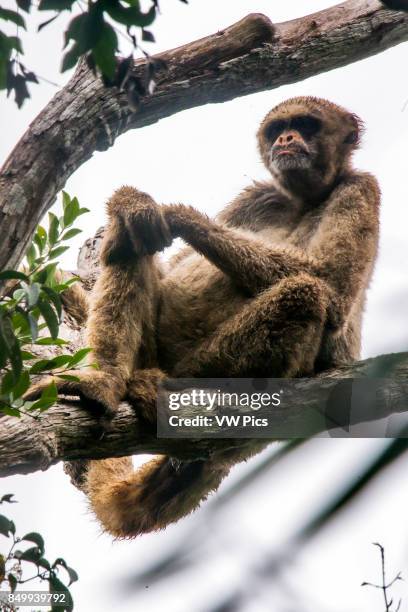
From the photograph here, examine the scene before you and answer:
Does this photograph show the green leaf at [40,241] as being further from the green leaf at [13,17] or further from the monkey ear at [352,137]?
the monkey ear at [352,137]

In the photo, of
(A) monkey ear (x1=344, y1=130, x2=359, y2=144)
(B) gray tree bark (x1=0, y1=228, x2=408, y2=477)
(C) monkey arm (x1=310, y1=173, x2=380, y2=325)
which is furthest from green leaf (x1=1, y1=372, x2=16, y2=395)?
(A) monkey ear (x1=344, y1=130, x2=359, y2=144)

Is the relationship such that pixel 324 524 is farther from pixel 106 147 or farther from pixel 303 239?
pixel 303 239

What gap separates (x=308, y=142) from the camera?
783 centimetres

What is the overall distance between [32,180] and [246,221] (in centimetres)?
380

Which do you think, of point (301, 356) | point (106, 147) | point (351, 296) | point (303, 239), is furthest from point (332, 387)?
point (106, 147)

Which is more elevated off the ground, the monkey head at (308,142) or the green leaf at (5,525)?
the monkey head at (308,142)

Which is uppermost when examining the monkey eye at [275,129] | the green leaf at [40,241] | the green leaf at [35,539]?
the monkey eye at [275,129]

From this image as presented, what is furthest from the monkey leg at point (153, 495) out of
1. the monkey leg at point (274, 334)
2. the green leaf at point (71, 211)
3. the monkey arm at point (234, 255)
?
the green leaf at point (71, 211)

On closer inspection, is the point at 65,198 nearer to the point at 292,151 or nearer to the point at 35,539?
the point at 35,539

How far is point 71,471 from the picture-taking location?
706cm

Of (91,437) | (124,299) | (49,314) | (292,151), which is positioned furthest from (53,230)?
(292,151)

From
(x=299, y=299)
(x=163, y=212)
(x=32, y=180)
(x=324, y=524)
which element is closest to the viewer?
(x=324, y=524)

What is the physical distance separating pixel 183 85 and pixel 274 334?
7.76 ft

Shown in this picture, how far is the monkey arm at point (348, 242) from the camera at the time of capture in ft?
21.7
